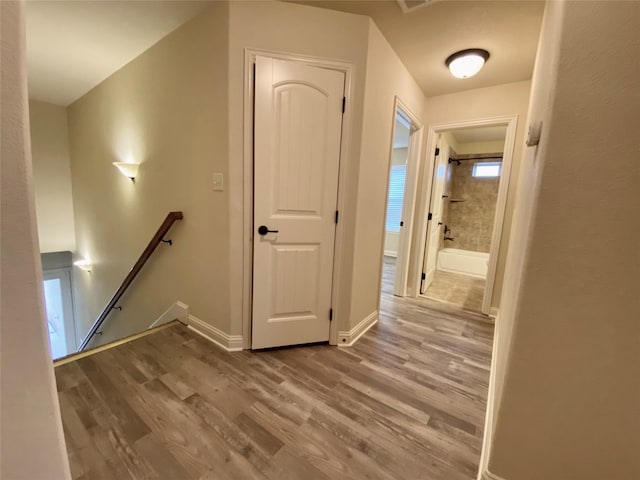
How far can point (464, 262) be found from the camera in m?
4.54

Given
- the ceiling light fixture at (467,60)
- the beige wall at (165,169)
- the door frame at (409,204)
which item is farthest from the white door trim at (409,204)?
the beige wall at (165,169)

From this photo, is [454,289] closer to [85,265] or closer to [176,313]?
[176,313]

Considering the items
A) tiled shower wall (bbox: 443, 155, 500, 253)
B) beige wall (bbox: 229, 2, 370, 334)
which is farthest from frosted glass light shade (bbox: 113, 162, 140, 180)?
tiled shower wall (bbox: 443, 155, 500, 253)

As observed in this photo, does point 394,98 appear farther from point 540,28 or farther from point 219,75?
point 219,75

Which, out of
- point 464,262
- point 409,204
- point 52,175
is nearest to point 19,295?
point 409,204

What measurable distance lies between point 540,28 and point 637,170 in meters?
1.72

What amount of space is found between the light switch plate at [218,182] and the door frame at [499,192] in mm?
2244

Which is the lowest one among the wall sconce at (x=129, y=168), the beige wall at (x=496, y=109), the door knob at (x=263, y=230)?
the door knob at (x=263, y=230)

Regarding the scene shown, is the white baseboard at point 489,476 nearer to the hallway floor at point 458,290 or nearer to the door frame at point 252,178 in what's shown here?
the door frame at point 252,178

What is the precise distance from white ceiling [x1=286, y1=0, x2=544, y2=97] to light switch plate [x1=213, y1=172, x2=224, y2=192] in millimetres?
1240

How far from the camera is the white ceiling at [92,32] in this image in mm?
1808

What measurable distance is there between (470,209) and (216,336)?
5039 millimetres

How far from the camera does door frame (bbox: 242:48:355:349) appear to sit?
169cm

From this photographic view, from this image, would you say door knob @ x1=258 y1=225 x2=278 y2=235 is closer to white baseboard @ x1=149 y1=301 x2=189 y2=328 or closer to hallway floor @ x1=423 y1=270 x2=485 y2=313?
white baseboard @ x1=149 y1=301 x2=189 y2=328
